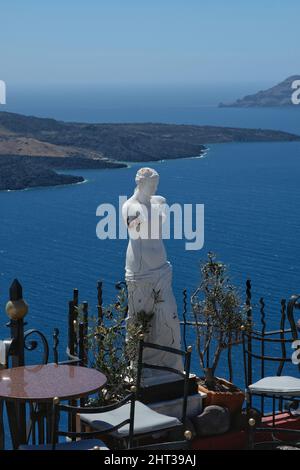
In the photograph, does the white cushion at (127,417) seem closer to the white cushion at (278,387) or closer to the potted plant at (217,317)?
the white cushion at (278,387)

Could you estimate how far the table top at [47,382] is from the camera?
539cm

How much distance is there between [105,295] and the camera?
34750mm

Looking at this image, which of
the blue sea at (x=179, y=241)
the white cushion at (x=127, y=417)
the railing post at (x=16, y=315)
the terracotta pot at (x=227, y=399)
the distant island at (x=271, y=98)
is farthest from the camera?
the distant island at (x=271, y=98)

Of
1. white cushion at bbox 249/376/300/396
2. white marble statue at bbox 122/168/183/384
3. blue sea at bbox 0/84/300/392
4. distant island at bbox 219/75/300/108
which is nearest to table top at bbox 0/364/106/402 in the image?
white cushion at bbox 249/376/300/396

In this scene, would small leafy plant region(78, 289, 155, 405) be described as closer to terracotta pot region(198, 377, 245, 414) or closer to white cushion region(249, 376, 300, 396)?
terracotta pot region(198, 377, 245, 414)

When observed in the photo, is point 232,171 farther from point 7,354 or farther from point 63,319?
point 7,354

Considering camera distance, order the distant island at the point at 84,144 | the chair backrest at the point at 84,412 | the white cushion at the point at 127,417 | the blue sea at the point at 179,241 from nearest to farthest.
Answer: the chair backrest at the point at 84,412, the white cushion at the point at 127,417, the blue sea at the point at 179,241, the distant island at the point at 84,144

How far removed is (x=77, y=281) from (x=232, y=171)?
→ 46.2 m

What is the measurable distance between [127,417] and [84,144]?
92.4m

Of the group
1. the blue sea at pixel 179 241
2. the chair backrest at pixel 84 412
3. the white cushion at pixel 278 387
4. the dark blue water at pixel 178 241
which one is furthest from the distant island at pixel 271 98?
the chair backrest at pixel 84 412

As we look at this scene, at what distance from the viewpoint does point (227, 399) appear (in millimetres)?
7789

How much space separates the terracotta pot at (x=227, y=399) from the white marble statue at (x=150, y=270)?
374mm

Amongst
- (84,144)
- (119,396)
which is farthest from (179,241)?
(84,144)

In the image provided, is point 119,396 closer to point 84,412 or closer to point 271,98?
point 84,412
